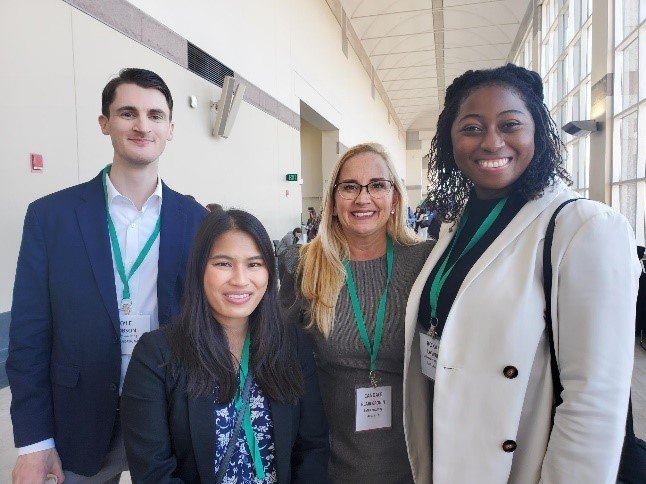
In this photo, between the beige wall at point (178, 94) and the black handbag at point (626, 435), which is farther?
the beige wall at point (178, 94)

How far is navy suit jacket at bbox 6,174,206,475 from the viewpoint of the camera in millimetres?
1428

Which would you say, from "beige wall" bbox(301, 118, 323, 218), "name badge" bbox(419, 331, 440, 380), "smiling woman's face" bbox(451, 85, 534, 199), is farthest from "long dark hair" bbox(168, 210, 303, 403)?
"beige wall" bbox(301, 118, 323, 218)

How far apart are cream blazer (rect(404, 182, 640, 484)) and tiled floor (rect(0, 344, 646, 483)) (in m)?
2.36

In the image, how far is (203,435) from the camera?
4.05 ft

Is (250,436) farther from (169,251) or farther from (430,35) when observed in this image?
(430,35)

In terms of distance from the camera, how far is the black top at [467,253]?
135 cm

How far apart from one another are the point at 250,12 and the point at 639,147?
6829 millimetres

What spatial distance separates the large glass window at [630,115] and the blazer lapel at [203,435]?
290 inches

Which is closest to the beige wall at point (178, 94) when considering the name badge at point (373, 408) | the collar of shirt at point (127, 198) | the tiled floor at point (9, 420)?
the tiled floor at point (9, 420)

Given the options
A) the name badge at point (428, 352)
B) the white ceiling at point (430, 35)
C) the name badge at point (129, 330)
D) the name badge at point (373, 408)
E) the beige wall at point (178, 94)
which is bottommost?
the name badge at point (373, 408)

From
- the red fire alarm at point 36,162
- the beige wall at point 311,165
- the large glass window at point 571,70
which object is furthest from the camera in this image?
the beige wall at point 311,165

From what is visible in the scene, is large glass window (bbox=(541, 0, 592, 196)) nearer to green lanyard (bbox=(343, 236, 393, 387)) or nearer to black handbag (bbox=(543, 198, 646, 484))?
green lanyard (bbox=(343, 236, 393, 387))

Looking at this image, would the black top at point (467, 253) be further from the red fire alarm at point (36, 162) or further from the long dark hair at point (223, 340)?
the red fire alarm at point (36, 162)

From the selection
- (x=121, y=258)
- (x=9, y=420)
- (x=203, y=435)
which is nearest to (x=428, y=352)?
(x=203, y=435)
